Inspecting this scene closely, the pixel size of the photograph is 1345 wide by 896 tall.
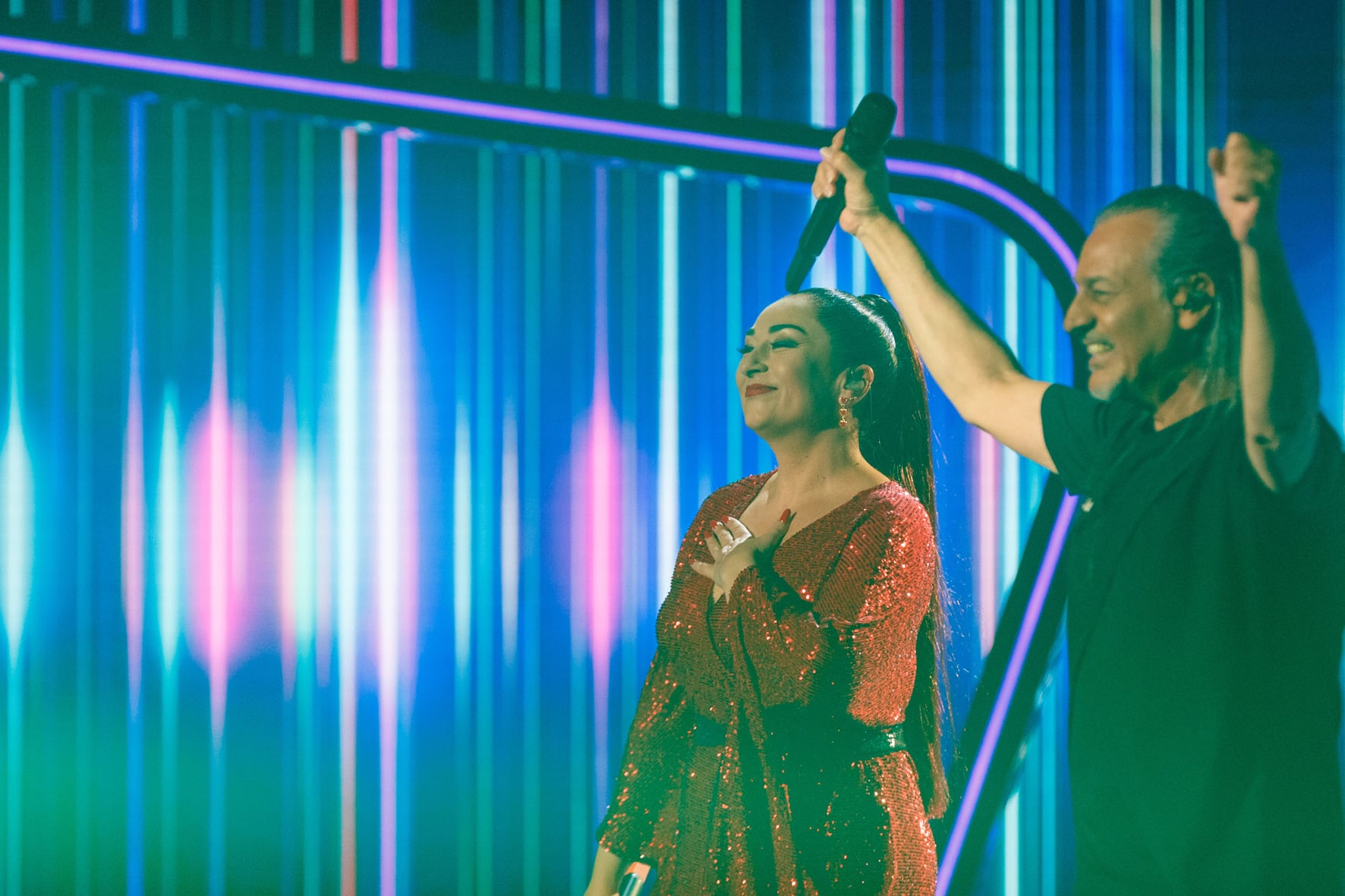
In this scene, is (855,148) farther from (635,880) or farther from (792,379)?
(635,880)

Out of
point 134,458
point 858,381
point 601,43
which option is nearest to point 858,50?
point 601,43

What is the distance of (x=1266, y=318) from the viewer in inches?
34.8

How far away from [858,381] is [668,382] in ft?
1.14

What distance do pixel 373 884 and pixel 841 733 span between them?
2.76ft

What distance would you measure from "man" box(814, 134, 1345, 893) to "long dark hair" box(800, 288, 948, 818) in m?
0.46

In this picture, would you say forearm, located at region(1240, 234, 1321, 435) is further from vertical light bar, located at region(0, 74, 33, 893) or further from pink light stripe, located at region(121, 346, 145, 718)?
vertical light bar, located at region(0, 74, 33, 893)

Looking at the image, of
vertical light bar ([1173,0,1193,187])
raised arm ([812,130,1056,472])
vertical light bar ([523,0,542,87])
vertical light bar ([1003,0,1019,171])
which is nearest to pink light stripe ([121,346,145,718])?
vertical light bar ([523,0,542,87])

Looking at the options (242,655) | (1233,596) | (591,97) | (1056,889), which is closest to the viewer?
(1233,596)

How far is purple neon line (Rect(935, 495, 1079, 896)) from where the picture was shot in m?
1.70

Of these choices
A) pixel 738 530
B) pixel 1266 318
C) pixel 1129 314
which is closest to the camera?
pixel 1266 318

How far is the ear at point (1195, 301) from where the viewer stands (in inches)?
42.6

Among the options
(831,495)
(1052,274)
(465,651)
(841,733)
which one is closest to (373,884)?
(465,651)

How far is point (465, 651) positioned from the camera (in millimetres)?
1746

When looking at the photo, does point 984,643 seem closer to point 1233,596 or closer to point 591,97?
point 1233,596
